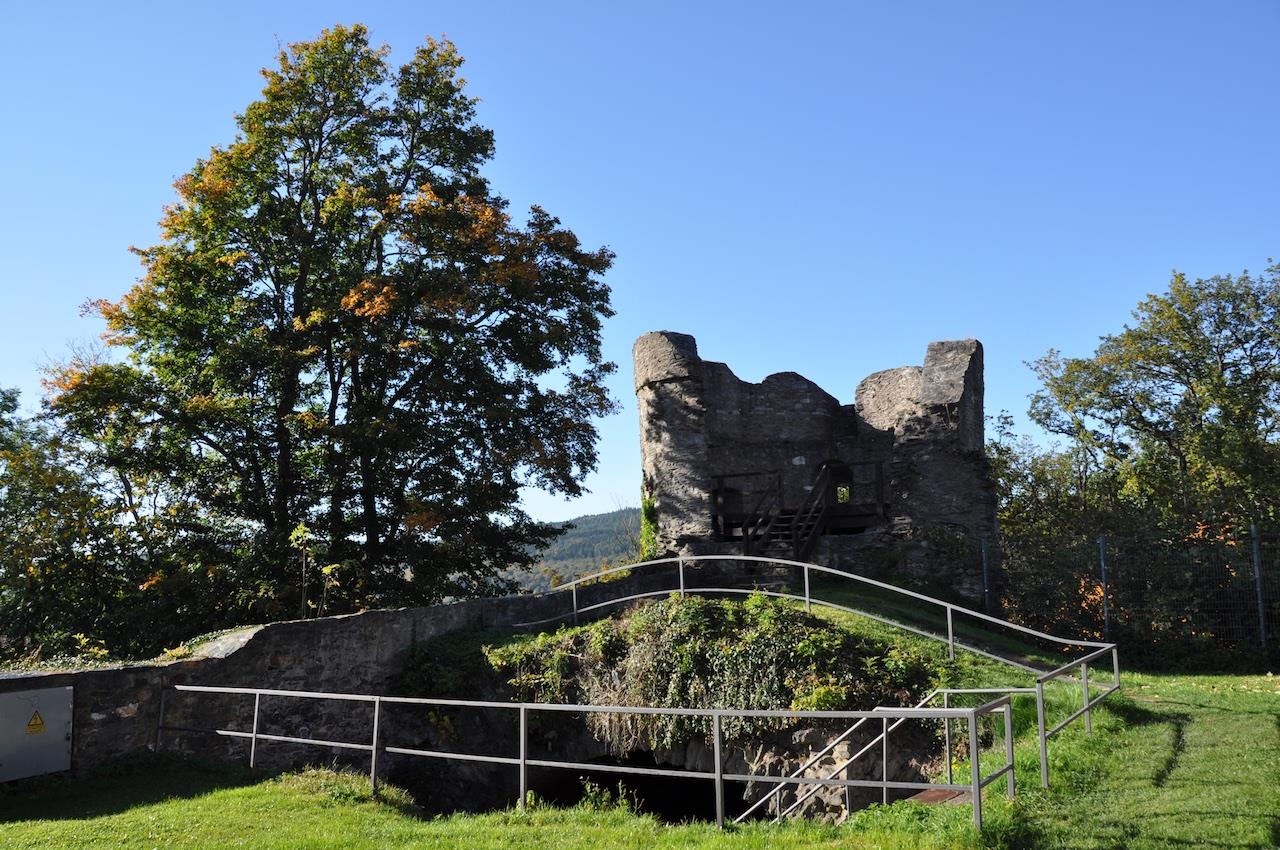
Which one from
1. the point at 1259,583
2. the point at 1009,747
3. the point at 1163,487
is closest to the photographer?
the point at 1009,747

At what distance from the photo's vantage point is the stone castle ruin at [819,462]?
19.2 m

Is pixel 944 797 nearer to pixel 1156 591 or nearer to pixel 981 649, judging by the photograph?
pixel 981 649

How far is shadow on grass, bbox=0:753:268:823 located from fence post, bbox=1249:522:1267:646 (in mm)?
15231

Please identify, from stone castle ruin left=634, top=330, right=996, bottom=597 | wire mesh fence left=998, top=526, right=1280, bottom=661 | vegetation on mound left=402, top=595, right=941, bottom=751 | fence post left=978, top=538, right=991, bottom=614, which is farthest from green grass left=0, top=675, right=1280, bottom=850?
stone castle ruin left=634, top=330, right=996, bottom=597

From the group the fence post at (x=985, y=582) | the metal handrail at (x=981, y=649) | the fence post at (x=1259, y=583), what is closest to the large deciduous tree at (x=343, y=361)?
the metal handrail at (x=981, y=649)

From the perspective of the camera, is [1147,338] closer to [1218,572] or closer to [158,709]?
[1218,572]

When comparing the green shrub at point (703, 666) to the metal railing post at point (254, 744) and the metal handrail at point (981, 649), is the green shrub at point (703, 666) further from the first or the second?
the metal railing post at point (254, 744)

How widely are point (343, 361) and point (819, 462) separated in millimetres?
11414

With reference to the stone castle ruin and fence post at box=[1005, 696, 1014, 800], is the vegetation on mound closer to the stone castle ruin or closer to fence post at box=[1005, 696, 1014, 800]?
fence post at box=[1005, 696, 1014, 800]

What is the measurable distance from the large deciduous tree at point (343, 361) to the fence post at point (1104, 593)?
433 inches

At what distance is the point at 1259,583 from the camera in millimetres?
15344

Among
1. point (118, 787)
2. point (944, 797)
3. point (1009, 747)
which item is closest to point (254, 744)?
point (118, 787)

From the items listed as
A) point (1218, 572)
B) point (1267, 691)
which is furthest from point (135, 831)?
point (1218, 572)

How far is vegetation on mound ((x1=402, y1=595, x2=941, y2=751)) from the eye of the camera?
1151 cm
